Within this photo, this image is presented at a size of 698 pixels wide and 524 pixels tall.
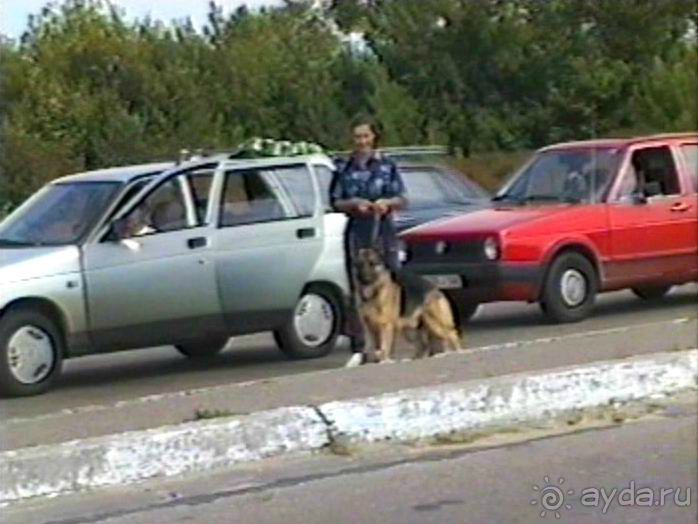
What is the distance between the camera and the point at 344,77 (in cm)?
2661

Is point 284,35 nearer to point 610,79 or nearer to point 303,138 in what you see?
point 303,138

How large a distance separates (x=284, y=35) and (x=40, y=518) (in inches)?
779

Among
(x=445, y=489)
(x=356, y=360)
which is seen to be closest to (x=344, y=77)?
(x=356, y=360)

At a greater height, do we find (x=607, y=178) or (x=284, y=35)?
(x=284, y=35)

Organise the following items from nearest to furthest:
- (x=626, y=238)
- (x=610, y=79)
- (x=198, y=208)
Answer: (x=198, y=208), (x=626, y=238), (x=610, y=79)

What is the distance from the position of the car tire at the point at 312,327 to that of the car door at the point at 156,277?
694 millimetres

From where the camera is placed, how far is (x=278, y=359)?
1264 centimetres

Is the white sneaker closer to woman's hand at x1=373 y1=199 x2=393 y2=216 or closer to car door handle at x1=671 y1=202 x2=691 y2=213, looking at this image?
woman's hand at x1=373 y1=199 x2=393 y2=216

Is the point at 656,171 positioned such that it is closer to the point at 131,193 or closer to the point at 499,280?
the point at 499,280

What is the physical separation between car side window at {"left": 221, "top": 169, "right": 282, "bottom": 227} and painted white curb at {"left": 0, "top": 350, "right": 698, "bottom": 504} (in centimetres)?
330

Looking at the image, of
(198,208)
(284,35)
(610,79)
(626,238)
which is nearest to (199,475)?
(198,208)

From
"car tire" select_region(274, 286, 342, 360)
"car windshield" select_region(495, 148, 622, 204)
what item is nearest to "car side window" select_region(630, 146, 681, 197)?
"car windshield" select_region(495, 148, 622, 204)

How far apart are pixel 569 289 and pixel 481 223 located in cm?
93

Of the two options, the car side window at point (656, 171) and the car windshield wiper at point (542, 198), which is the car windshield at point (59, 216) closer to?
the car windshield wiper at point (542, 198)
